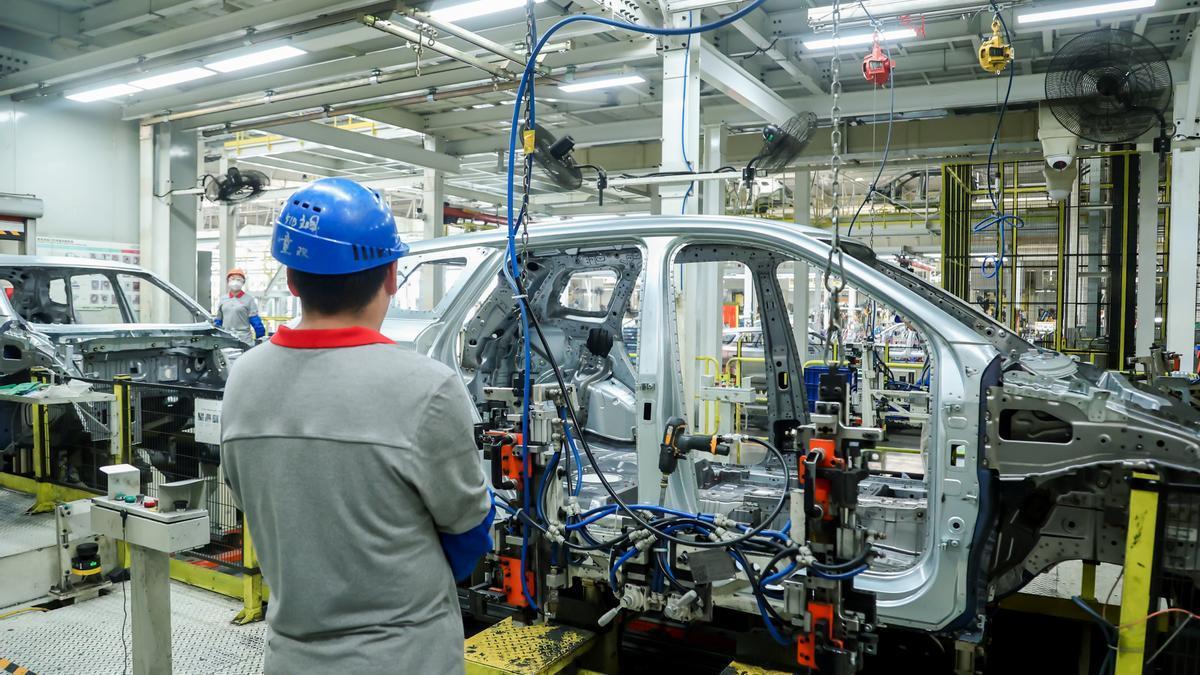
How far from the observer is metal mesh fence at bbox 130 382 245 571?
14.9 feet

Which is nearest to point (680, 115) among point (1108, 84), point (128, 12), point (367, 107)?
point (1108, 84)

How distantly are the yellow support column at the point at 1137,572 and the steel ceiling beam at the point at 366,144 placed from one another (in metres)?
10.3

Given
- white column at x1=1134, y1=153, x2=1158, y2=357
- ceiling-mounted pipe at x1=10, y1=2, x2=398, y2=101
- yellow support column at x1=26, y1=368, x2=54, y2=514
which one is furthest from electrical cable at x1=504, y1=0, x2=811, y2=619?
white column at x1=1134, y1=153, x2=1158, y2=357

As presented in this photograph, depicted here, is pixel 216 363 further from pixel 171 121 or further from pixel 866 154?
pixel 866 154

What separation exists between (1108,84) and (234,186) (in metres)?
8.80

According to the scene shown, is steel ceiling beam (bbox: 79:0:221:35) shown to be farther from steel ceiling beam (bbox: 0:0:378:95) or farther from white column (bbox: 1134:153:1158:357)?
white column (bbox: 1134:153:1158:357)

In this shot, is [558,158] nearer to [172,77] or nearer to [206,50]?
[206,50]

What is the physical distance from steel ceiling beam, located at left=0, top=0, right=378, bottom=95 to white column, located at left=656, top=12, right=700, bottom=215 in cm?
236

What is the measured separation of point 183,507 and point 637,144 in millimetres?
12449

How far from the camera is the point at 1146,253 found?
987 cm

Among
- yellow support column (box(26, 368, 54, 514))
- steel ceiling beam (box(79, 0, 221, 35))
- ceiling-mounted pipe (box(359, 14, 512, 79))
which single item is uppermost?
steel ceiling beam (box(79, 0, 221, 35))

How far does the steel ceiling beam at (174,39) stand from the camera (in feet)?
22.1

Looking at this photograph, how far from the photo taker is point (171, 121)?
1052cm

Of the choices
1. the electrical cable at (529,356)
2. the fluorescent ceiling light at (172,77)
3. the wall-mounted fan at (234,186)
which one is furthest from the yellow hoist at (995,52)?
the wall-mounted fan at (234,186)
